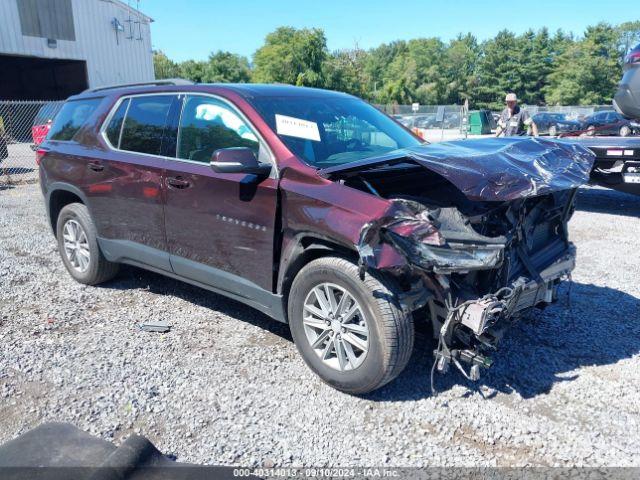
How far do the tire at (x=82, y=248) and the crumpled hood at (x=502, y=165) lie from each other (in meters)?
2.80

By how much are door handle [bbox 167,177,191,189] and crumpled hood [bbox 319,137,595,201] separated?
120cm

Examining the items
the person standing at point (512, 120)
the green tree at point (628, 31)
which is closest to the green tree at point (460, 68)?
the green tree at point (628, 31)

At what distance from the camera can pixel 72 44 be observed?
26.2 metres

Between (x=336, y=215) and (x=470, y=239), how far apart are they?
2.55 feet

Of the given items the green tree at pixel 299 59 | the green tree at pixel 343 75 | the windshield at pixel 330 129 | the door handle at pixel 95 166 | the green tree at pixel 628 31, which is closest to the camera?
the windshield at pixel 330 129

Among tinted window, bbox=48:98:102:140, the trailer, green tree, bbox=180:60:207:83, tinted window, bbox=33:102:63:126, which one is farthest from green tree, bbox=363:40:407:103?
tinted window, bbox=48:98:102:140

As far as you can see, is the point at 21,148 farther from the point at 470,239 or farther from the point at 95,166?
the point at 470,239

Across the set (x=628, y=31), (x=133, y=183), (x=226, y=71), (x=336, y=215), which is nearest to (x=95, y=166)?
(x=133, y=183)

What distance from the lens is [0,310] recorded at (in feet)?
15.2

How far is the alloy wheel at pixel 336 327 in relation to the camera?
10.3 feet

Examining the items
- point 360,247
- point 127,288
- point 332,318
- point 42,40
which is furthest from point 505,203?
point 42,40

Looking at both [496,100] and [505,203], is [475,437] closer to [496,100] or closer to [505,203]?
[505,203]

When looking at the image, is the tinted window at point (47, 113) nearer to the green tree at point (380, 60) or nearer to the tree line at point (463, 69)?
the tree line at point (463, 69)

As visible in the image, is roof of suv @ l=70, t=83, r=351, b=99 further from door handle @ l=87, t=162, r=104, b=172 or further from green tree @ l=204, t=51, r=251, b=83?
green tree @ l=204, t=51, r=251, b=83
